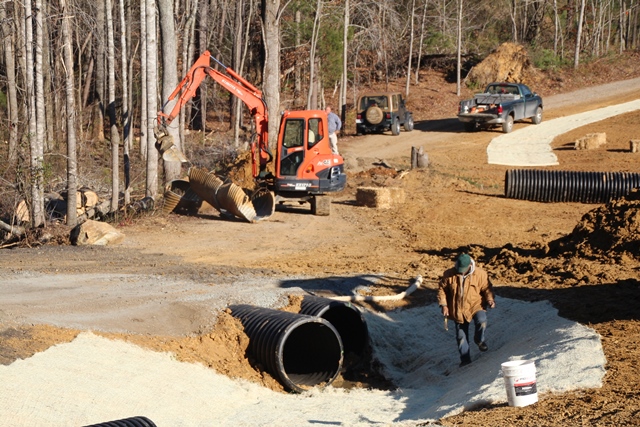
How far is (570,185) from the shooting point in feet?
80.0

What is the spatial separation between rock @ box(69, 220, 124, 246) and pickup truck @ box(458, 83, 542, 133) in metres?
21.5

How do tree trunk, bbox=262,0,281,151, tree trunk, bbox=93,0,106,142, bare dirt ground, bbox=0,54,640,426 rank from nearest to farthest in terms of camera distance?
1. bare dirt ground, bbox=0,54,640,426
2. tree trunk, bbox=262,0,281,151
3. tree trunk, bbox=93,0,106,142

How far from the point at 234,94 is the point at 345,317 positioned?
10854 mm

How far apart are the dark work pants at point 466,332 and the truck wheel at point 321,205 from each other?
1141 cm

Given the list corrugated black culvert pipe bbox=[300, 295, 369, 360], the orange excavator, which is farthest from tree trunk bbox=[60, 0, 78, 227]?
corrugated black culvert pipe bbox=[300, 295, 369, 360]

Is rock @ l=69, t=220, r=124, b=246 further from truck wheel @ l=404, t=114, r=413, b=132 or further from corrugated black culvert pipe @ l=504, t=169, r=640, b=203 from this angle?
truck wheel @ l=404, t=114, r=413, b=132

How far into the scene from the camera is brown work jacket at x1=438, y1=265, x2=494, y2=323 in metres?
11.6

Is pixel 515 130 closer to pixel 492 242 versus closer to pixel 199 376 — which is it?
pixel 492 242

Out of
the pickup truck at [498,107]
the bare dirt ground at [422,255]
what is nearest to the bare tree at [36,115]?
the bare dirt ground at [422,255]

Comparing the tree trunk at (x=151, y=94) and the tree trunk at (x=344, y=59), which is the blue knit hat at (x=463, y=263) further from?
the tree trunk at (x=344, y=59)

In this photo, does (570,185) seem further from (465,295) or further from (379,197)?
(465,295)

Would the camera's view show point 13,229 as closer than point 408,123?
Yes

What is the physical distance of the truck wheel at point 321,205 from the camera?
23078mm

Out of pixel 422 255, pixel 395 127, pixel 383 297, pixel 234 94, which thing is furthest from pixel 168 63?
pixel 395 127
